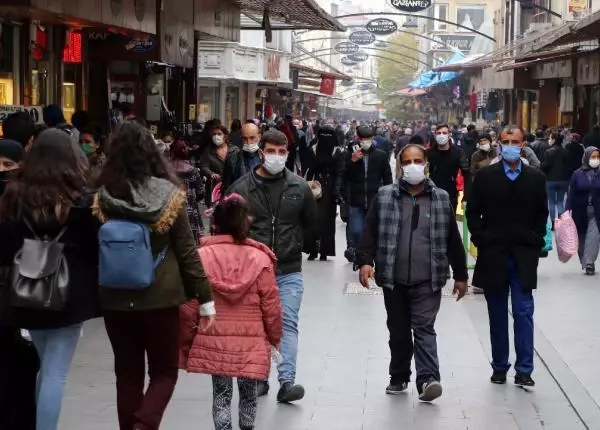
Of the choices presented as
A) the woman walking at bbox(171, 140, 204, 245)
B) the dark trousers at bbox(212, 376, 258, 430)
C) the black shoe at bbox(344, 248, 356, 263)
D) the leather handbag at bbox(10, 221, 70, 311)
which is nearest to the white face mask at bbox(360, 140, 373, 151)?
the black shoe at bbox(344, 248, 356, 263)

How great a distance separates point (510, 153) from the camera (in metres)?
8.89

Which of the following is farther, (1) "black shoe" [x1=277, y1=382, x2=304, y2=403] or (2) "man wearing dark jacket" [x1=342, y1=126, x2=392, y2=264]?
(2) "man wearing dark jacket" [x1=342, y1=126, x2=392, y2=264]

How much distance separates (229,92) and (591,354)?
99.2ft

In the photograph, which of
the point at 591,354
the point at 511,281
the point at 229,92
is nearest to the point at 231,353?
the point at 511,281

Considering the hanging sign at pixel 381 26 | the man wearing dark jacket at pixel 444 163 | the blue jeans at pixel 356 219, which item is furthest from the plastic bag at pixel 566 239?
the hanging sign at pixel 381 26

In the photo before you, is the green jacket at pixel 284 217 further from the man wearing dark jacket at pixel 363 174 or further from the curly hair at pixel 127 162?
the man wearing dark jacket at pixel 363 174

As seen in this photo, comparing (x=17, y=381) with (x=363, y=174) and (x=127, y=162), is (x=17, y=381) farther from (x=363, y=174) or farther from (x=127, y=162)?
(x=363, y=174)

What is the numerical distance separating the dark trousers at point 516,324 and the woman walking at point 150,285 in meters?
3.12

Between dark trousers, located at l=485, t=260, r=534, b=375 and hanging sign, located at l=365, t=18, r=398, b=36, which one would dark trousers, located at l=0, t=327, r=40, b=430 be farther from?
hanging sign, located at l=365, t=18, r=398, b=36

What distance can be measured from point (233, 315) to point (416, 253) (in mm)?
1767

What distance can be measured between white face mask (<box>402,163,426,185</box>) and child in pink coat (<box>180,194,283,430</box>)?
5.31 feet

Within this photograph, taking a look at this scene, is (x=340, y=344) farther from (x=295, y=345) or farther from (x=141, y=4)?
(x=141, y=4)

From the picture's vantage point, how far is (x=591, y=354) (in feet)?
33.5

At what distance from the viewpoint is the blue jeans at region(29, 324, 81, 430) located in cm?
599
